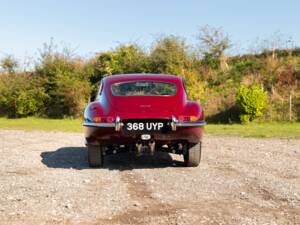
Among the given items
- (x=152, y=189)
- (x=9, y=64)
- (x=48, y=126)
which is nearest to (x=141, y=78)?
(x=152, y=189)

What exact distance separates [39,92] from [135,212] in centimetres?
2640

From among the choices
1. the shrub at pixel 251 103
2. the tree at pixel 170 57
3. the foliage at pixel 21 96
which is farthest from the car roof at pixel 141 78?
the foliage at pixel 21 96

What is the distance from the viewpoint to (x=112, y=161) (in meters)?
9.49

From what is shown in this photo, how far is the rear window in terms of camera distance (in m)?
8.41

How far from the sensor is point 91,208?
16.9 ft

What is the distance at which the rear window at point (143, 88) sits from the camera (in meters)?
8.41

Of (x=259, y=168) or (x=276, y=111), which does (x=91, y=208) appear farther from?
(x=276, y=111)

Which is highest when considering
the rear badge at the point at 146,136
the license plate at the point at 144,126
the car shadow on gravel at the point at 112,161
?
the license plate at the point at 144,126

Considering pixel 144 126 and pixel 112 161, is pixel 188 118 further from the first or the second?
pixel 112 161

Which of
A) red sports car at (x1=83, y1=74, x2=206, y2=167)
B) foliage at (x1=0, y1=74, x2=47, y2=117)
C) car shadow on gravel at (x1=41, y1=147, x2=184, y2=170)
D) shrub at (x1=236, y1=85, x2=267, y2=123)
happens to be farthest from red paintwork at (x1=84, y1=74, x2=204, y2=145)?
foliage at (x1=0, y1=74, x2=47, y2=117)

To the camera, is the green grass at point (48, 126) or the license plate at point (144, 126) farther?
the green grass at point (48, 126)

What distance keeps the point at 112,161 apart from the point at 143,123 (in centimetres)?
209

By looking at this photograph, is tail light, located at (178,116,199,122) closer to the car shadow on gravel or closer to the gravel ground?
the gravel ground

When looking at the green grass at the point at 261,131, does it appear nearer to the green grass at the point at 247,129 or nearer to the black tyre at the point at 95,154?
the green grass at the point at 247,129
